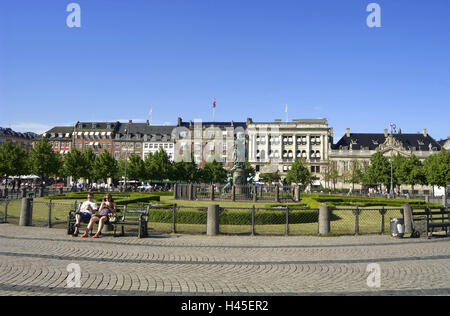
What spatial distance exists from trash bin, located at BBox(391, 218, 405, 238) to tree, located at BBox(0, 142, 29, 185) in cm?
5573

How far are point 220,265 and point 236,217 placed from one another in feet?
30.6

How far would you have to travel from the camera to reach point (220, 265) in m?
9.74

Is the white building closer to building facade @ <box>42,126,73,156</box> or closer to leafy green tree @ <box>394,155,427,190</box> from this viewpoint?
building facade @ <box>42,126,73,156</box>

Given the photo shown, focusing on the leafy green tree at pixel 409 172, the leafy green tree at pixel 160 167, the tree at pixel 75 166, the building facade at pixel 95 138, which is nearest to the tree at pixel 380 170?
the leafy green tree at pixel 409 172

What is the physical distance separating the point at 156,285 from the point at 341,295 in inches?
148

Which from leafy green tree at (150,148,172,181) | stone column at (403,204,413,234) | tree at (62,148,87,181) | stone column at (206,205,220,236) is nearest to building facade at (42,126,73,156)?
tree at (62,148,87,181)

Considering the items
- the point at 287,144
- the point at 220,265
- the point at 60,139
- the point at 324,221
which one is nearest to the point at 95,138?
the point at 60,139

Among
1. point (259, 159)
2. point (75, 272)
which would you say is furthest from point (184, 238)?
point (259, 159)

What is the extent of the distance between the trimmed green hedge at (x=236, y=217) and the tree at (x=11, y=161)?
149 feet

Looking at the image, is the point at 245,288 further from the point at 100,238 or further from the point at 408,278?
the point at 100,238

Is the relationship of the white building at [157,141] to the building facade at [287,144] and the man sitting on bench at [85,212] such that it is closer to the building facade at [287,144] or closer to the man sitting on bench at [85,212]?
the building facade at [287,144]

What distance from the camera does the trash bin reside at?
15016 millimetres

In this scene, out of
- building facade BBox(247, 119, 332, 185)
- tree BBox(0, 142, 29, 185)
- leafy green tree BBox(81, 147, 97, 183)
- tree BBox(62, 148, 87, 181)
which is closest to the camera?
tree BBox(0, 142, 29, 185)

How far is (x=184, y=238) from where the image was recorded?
14.3 metres
